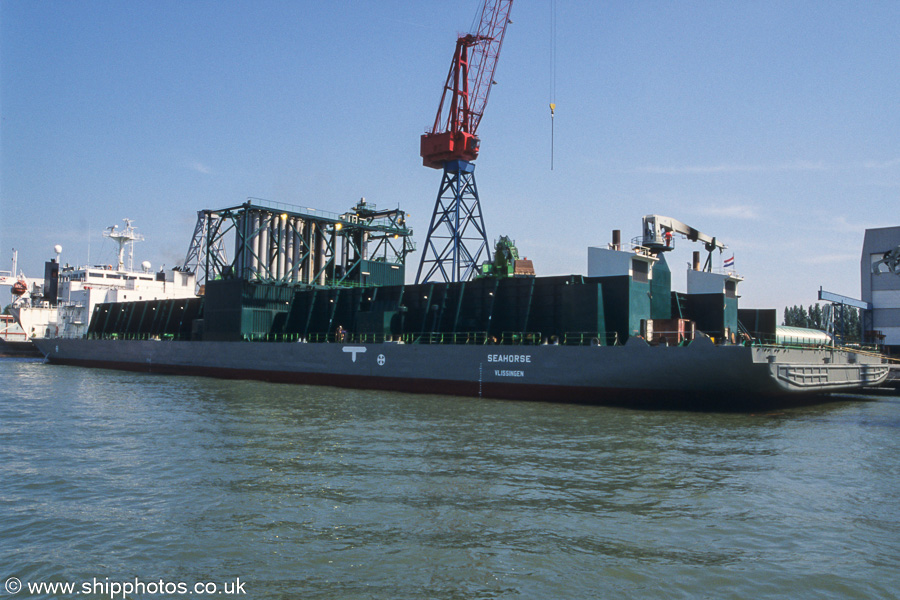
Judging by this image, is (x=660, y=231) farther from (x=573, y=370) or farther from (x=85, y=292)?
(x=85, y=292)

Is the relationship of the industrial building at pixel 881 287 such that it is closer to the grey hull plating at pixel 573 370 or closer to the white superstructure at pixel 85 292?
the grey hull plating at pixel 573 370

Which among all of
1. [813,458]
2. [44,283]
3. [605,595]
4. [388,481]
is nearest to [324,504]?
[388,481]

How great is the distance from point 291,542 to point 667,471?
31.4 feet

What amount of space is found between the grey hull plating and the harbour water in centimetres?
625

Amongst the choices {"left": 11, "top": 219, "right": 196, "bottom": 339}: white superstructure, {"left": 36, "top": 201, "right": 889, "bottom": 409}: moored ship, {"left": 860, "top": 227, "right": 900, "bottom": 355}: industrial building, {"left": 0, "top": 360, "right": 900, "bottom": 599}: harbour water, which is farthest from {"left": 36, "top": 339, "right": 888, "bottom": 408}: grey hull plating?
{"left": 11, "top": 219, "right": 196, "bottom": 339}: white superstructure

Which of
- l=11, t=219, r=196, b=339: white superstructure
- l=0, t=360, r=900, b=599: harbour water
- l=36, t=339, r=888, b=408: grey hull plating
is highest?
l=11, t=219, r=196, b=339: white superstructure

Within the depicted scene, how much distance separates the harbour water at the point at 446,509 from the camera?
9.27 m

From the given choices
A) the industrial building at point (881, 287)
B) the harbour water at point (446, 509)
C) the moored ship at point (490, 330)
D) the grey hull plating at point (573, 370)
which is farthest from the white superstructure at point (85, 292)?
the industrial building at point (881, 287)

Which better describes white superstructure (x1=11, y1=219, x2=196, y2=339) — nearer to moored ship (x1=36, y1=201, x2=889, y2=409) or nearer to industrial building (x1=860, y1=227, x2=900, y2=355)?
moored ship (x1=36, y1=201, x2=889, y2=409)

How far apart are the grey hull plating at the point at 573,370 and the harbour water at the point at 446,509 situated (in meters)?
6.25

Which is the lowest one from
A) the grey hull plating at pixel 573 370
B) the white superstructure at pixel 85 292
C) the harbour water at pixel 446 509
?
the harbour water at pixel 446 509

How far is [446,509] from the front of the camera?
1238 cm

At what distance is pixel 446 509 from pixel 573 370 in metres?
21.6

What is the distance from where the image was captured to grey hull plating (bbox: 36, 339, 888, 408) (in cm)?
2977
